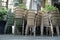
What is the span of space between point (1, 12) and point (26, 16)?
4.89 feet

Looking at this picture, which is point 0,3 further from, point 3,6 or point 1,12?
point 1,12

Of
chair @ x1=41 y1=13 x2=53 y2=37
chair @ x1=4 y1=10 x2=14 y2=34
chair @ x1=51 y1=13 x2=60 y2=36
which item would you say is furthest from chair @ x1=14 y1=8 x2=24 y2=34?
chair @ x1=51 y1=13 x2=60 y2=36

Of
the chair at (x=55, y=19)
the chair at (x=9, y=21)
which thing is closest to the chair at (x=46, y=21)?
the chair at (x=55, y=19)

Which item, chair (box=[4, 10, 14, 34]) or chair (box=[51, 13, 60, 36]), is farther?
chair (box=[4, 10, 14, 34])

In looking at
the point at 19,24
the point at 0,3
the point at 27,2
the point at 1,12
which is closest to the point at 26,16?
the point at 19,24

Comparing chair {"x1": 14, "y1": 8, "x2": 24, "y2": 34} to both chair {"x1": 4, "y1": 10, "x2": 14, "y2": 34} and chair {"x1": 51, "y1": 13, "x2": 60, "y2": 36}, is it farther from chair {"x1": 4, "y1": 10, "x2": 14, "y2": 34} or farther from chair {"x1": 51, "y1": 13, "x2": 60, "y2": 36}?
chair {"x1": 51, "y1": 13, "x2": 60, "y2": 36}

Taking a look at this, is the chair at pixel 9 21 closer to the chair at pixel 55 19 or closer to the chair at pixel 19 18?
the chair at pixel 19 18

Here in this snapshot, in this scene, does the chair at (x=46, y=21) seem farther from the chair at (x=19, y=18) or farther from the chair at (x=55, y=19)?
the chair at (x=19, y=18)

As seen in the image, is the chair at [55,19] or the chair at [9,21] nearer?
the chair at [55,19]

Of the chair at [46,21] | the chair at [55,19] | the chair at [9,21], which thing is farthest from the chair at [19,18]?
the chair at [55,19]

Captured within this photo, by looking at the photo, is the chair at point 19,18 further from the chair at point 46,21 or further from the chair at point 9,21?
the chair at point 46,21

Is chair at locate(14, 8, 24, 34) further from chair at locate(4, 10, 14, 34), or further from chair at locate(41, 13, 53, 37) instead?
chair at locate(41, 13, 53, 37)

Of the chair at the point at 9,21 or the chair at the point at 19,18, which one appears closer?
the chair at the point at 19,18

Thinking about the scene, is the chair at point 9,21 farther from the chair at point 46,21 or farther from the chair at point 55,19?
the chair at point 55,19
